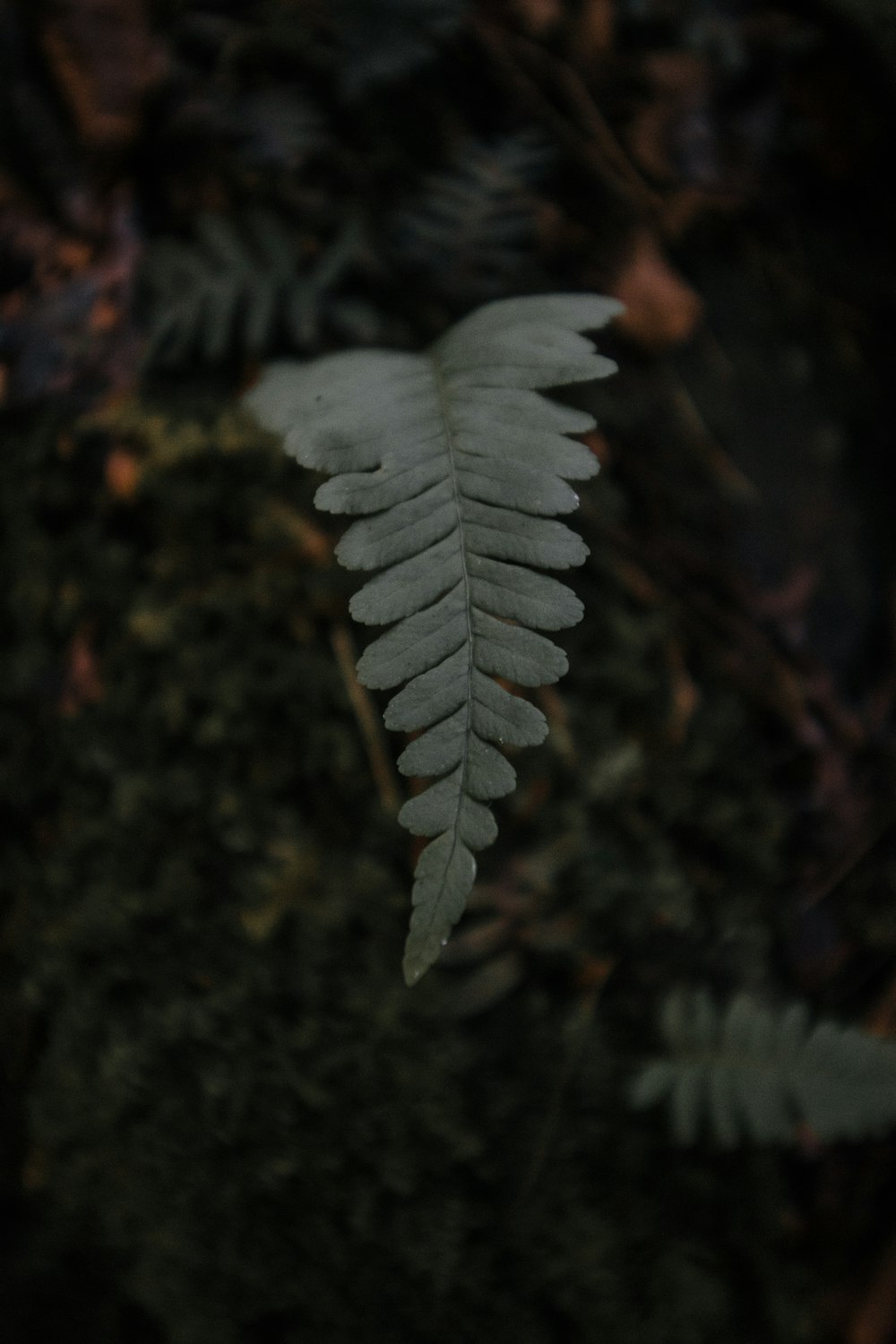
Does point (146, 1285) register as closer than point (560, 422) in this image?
No

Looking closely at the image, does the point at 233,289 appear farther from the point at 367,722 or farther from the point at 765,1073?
the point at 765,1073

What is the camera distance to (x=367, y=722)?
63.2 inches

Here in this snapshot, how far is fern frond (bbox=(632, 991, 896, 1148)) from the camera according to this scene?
4.79ft

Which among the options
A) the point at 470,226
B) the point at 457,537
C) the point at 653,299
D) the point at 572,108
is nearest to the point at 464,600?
the point at 457,537

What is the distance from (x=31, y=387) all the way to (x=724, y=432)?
140cm

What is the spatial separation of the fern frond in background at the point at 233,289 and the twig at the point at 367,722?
1.69 ft

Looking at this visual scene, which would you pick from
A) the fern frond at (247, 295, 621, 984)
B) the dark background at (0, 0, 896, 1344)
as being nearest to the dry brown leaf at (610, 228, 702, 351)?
the dark background at (0, 0, 896, 1344)

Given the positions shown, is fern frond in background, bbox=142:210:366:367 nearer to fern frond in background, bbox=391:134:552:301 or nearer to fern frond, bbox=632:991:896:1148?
→ fern frond in background, bbox=391:134:552:301

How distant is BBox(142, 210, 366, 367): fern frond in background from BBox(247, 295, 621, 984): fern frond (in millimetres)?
410

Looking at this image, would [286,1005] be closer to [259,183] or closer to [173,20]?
[259,183]

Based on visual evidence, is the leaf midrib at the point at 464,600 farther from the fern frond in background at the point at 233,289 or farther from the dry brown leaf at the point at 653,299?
the dry brown leaf at the point at 653,299

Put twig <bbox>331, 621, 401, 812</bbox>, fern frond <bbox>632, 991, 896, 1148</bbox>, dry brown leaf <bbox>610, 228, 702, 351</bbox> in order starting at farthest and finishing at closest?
dry brown leaf <bbox>610, 228, 702, 351</bbox>, twig <bbox>331, 621, 401, 812</bbox>, fern frond <bbox>632, 991, 896, 1148</bbox>

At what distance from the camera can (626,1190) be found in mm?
1628

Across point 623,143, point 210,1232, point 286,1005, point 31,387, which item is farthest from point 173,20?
point 210,1232
